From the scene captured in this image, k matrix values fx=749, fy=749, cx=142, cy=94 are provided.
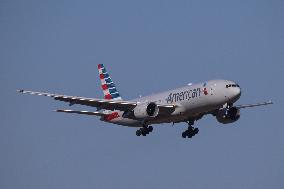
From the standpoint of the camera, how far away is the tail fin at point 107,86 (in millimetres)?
97812

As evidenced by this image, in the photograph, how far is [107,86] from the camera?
99750mm

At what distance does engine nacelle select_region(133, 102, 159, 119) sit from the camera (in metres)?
80.4

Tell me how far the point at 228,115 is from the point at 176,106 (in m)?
6.05

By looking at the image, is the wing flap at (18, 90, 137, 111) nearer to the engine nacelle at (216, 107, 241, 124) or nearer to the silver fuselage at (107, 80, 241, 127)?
the silver fuselage at (107, 80, 241, 127)

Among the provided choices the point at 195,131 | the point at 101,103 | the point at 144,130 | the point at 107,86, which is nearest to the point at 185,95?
the point at 144,130

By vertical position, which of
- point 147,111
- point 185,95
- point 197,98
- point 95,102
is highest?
point 185,95

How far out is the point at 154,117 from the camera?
265 ft

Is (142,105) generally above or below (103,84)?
below

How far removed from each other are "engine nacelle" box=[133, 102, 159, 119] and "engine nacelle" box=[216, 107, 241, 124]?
7.55m

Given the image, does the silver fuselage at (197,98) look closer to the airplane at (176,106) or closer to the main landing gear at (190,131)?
the airplane at (176,106)

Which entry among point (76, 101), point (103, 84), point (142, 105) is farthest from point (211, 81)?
point (103, 84)

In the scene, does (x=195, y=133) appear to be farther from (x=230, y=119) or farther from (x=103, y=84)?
(x=103, y=84)

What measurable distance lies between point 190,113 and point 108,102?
A: 8.98 m

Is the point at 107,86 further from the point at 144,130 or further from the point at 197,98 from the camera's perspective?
the point at 197,98
